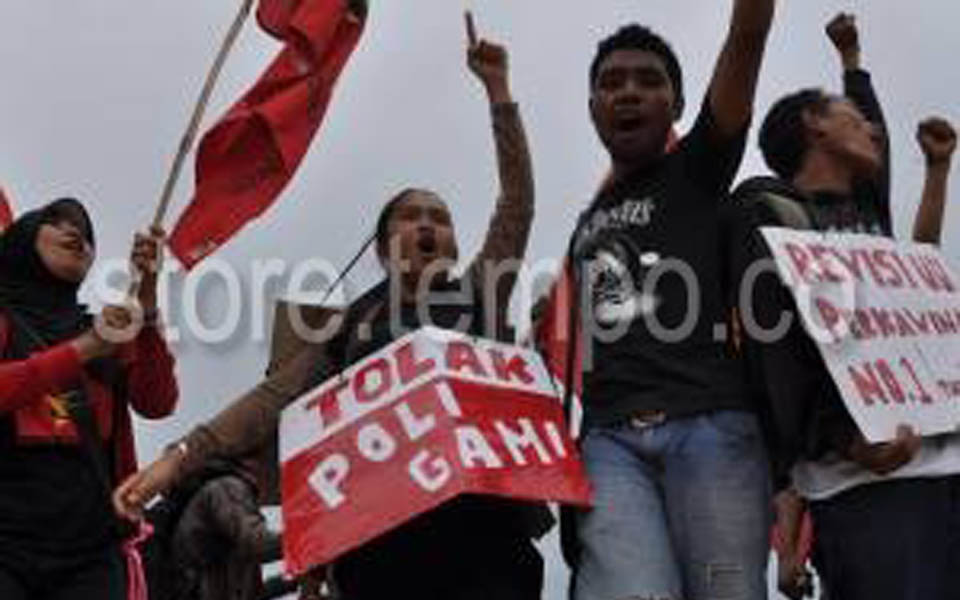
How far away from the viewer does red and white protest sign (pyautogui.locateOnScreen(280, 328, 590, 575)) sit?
4047 millimetres

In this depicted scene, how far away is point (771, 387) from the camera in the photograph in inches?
157

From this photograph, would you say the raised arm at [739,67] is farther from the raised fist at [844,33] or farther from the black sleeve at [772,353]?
the raised fist at [844,33]

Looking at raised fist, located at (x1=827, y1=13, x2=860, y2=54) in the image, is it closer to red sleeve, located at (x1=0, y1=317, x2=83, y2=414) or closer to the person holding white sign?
the person holding white sign

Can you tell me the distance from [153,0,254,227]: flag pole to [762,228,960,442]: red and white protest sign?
230 centimetres

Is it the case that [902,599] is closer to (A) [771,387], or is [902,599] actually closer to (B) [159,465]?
(A) [771,387]

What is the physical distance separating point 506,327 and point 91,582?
1.45 metres

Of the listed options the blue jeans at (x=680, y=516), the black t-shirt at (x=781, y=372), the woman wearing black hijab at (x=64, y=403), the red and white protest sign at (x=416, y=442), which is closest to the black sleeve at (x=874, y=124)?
the black t-shirt at (x=781, y=372)

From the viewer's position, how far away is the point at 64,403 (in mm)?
5137

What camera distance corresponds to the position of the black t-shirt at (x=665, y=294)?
4.09 m

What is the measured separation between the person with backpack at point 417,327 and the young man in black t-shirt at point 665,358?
21 cm

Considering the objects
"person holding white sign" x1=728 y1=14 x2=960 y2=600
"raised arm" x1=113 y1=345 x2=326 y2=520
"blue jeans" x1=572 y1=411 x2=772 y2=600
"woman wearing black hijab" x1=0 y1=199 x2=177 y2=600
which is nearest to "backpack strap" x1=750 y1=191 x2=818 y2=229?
"person holding white sign" x1=728 y1=14 x2=960 y2=600

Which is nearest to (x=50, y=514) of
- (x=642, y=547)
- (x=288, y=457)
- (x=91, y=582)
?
(x=91, y=582)

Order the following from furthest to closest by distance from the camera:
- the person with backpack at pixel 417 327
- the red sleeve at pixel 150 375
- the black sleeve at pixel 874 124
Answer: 1. the red sleeve at pixel 150 375
2. the black sleeve at pixel 874 124
3. the person with backpack at pixel 417 327

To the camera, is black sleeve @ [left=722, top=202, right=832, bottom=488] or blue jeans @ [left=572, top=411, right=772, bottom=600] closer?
blue jeans @ [left=572, top=411, right=772, bottom=600]
